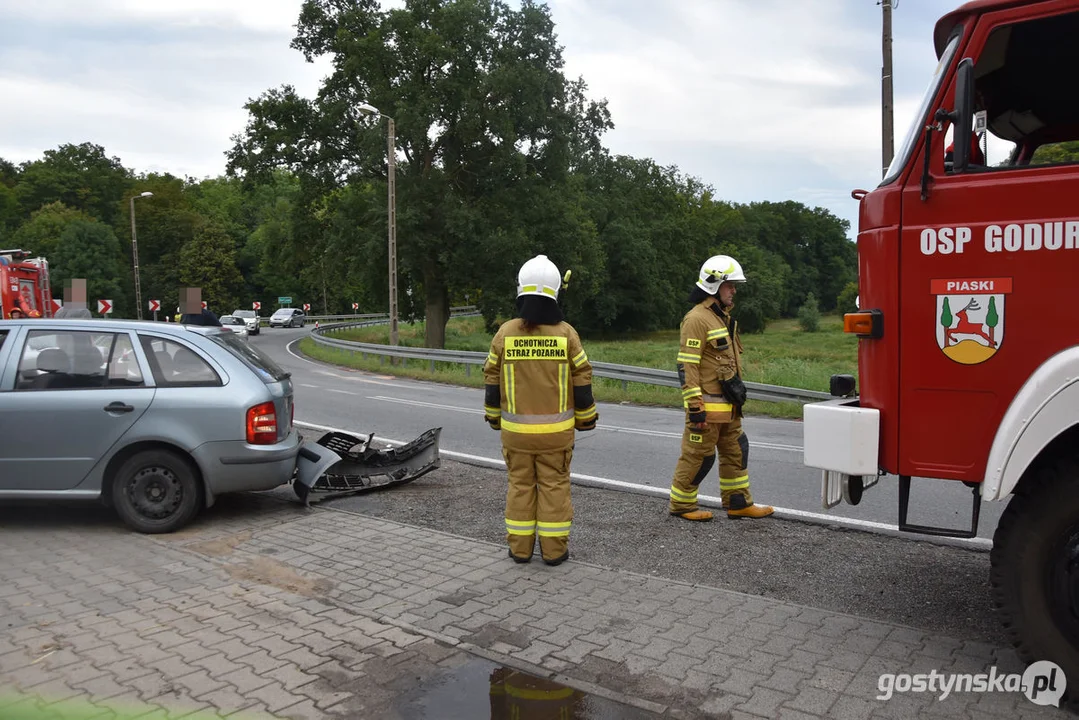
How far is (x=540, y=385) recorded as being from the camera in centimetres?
531

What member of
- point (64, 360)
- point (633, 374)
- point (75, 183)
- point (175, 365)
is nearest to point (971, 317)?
point (175, 365)

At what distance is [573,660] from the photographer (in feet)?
12.9

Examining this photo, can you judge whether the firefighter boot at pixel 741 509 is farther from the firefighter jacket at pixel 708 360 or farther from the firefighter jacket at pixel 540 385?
the firefighter jacket at pixel 540 385

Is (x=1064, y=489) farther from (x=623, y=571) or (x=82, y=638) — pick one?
(x=82, y=638)

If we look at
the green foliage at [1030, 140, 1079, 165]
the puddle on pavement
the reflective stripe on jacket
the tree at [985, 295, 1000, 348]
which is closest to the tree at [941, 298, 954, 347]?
the tree at [985, 295, 1000, 348]

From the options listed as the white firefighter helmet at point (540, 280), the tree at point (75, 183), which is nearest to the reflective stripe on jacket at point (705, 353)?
the white firefighter helmet at point (540, 280)

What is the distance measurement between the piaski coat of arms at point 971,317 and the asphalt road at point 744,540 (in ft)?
4.96

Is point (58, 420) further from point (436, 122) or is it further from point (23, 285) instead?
point (436, 122)

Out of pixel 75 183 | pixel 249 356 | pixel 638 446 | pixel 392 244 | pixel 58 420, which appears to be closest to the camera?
pixel 58 420

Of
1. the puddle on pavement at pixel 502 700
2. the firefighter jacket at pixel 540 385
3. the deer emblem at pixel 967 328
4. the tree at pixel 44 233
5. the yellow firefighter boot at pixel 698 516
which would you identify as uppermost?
the tree at pixel 44 233

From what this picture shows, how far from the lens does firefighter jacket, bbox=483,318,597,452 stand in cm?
530

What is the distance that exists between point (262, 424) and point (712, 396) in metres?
3.36

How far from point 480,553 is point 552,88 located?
30113 mm

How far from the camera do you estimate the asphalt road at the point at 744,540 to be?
4.67 metres
